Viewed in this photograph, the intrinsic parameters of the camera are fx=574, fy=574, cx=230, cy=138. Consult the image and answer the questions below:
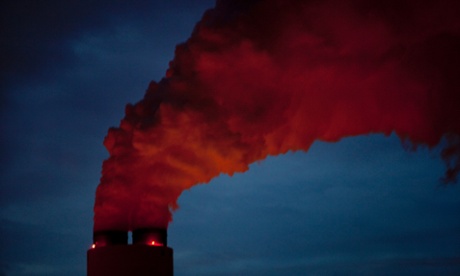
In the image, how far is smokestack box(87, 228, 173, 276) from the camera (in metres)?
9.52

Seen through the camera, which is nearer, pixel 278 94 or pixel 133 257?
pixel 133 257

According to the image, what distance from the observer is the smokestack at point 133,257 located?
9523 mm

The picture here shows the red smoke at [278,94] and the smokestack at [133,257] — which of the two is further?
the smokestack at [133,257]

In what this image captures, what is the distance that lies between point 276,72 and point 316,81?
749mm

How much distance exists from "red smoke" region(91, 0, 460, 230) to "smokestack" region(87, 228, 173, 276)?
0.28m

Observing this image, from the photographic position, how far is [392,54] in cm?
919

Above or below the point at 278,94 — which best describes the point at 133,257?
below

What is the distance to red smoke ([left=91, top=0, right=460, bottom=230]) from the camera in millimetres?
8977

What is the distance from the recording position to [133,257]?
953 centimetres

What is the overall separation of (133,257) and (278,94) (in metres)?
3.68

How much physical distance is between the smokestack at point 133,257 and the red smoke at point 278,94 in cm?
28

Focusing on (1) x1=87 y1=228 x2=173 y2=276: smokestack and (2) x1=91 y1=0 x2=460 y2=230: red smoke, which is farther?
(1) x1=87 y1=228 x2=173 y2=276: smokestack

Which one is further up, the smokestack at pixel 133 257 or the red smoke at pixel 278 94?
the red smoke at pixel 278 94

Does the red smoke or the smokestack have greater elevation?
the red smoke
